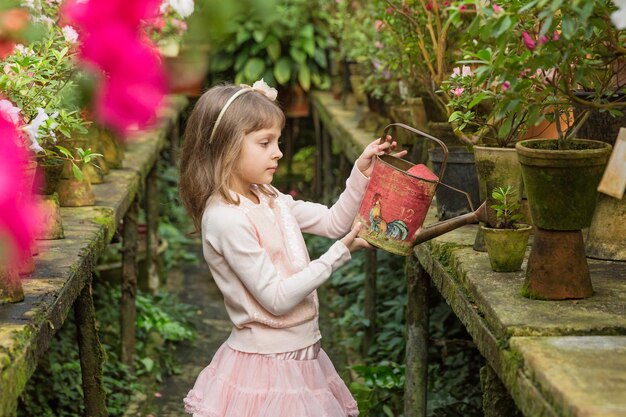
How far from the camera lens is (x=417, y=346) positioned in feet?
12.8

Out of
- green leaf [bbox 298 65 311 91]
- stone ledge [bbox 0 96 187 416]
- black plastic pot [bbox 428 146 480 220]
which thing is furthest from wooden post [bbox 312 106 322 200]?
black plastic pot [bbox 428 146 480 220]

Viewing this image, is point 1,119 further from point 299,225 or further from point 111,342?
point 111,342

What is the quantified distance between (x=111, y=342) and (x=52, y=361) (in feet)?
2.80

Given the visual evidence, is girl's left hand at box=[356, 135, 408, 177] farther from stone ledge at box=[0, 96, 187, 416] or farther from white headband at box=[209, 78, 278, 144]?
stone ledge at box=[0, 96, 187, 416]

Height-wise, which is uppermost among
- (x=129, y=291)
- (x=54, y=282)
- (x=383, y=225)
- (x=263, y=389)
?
(x=383, y=225)

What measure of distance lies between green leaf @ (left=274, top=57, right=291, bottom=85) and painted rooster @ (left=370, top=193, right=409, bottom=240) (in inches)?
312

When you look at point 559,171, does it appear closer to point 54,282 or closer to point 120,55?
point 54,282

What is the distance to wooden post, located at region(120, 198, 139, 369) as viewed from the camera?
211 inches

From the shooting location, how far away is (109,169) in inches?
212

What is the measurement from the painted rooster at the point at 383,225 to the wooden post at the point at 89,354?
1.29 meters

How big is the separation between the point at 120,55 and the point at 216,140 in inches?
81.6

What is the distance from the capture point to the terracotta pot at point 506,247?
9.39ft

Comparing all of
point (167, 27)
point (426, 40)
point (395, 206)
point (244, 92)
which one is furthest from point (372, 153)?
point (167, 27)

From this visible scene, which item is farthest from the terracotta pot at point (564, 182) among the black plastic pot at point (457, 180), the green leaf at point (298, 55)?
the green leaf at point (298, 55)
